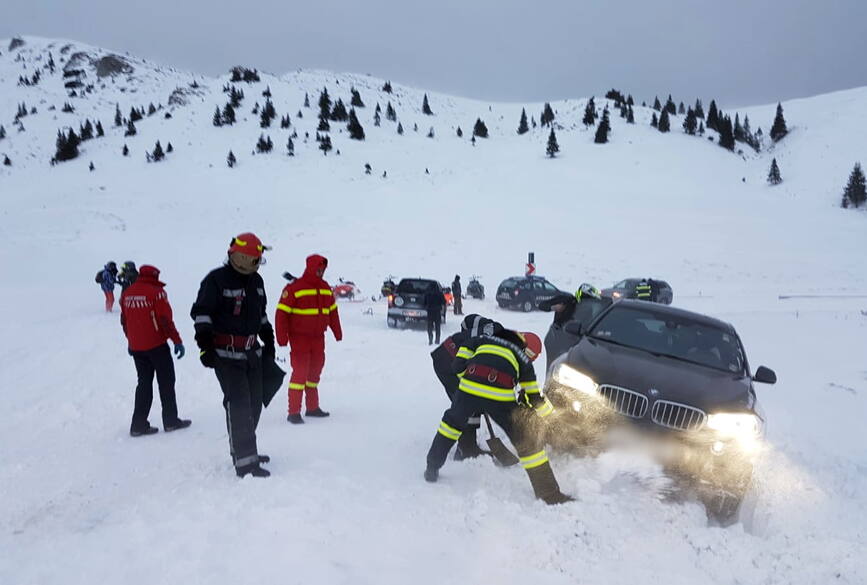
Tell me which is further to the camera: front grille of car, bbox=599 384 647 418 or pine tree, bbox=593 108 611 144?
pine tree, bbox=593 108 611 144

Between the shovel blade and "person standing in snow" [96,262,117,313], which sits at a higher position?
the shovel blade

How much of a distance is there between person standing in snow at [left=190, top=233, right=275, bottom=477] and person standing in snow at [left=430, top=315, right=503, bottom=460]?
5.72ft

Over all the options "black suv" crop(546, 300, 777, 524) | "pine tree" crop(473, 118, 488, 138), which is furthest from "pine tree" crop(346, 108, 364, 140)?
"black suv" crop(546, 300, 777, 524)

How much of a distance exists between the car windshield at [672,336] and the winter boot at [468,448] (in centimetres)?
168

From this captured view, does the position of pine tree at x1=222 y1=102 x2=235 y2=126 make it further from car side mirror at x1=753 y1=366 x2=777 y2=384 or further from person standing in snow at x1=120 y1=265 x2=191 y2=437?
car side mirror at x1=753 y1=366 x2=777 y2=384

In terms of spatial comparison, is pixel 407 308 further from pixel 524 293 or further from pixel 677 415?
pixel 677 415

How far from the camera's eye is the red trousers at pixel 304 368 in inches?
251

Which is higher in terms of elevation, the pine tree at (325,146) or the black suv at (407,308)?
the pine tree at (325,146)

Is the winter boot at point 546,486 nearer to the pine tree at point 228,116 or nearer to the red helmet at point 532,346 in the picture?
the red helmet at point 532,346

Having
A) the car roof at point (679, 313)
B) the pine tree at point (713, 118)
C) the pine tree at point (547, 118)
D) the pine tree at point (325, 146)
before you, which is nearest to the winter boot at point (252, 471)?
the car roof at point (679, 313)

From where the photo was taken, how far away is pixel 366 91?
97.9 meters

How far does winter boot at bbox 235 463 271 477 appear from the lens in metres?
4.45

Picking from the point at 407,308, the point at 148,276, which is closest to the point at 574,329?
the point at 148,276

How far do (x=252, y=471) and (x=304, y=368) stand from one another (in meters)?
2.07
